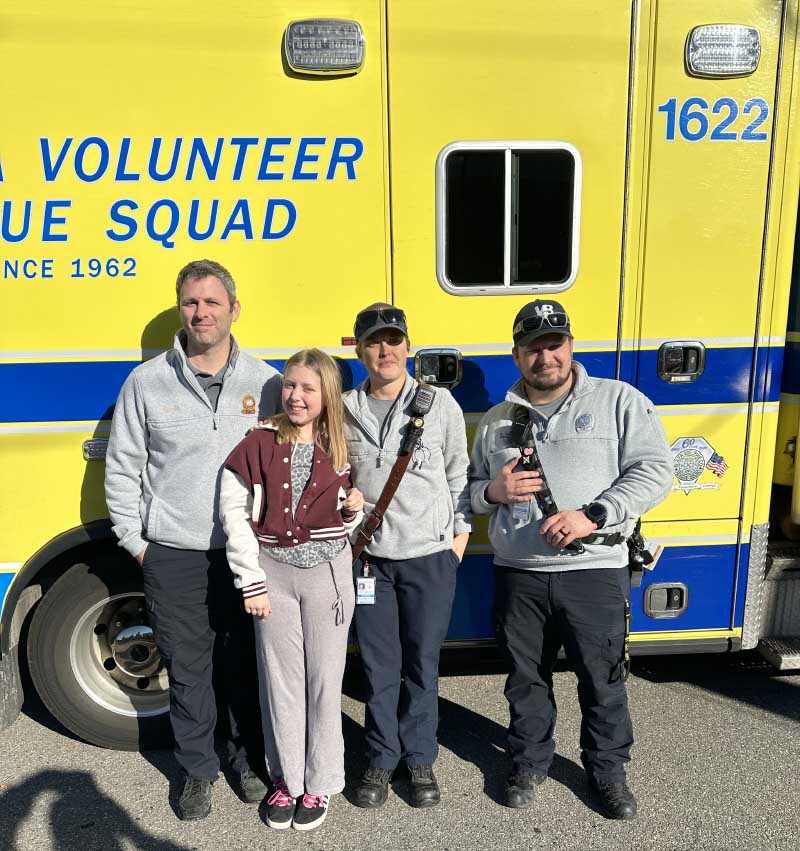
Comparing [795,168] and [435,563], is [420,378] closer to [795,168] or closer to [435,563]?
[435,563]

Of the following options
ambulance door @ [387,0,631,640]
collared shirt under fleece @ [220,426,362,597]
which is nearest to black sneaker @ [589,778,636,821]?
collared shirt under fleece @ [220,426,362,597]

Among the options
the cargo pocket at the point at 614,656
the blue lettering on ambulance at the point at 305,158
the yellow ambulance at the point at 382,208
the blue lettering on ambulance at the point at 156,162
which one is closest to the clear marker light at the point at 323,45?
the yellow ambulance at the point at 382,208

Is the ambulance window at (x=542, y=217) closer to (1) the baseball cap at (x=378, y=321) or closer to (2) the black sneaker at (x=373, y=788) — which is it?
(1) the baseball cap at (x=378, y=321)

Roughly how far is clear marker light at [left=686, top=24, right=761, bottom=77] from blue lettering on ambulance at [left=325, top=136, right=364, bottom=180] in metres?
1.41

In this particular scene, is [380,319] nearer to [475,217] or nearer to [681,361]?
[475,217]

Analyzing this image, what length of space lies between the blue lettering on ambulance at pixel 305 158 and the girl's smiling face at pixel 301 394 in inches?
35.8

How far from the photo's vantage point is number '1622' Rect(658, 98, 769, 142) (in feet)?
9.71

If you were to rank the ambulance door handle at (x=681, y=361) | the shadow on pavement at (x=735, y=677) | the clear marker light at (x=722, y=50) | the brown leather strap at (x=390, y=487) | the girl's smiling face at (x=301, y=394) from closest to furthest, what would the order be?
the girl's smiling face at (x=301, y=394), the brown leather strap at (x=390, y=487), the clear marker light at (x=722, y=50), the ambulance door handle at (x=681, y=361), the shadow on pavement at (x=735, y=677)

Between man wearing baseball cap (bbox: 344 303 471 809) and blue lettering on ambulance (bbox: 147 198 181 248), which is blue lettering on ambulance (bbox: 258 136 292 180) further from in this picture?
man wearing baseball cap (bbox: 344 303 471 809)

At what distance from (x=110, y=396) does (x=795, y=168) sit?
121 inches

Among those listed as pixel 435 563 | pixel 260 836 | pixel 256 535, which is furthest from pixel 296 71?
pixel 260 836

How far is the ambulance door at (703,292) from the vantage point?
295 centimetres

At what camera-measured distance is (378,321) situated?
253 cm

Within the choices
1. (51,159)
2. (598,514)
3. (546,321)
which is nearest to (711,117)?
(546,321)
